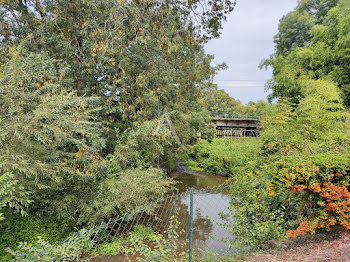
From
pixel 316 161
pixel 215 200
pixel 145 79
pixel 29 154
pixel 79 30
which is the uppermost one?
pixel 79 30

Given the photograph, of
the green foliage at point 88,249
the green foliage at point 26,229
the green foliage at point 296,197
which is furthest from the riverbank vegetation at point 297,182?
the green foliage at point 26,229

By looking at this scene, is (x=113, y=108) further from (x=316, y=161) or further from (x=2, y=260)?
(x=316, y=161)

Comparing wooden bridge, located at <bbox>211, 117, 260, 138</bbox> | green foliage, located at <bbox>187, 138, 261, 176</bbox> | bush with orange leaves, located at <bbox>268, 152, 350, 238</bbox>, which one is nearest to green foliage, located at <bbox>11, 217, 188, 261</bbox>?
bush with orange leaves, located at <bbox>268, 152, 350, 238</bbox>

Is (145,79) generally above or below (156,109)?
above

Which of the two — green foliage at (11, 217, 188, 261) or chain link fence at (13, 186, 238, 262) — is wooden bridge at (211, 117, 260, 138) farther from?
green foliage at (11, 217, 188, 261)

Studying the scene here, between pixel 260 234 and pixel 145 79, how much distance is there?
195 inches

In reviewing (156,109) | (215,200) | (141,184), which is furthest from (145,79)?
(215,200)

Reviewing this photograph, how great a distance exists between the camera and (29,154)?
14.2 ft

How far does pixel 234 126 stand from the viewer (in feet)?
81.4

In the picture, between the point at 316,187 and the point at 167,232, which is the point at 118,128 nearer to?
the point at 167,232

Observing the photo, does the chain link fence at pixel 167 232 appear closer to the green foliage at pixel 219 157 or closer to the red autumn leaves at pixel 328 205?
the red autumn leaves at pixel 328 205

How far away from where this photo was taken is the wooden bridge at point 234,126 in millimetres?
23897

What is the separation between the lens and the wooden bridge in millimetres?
23897

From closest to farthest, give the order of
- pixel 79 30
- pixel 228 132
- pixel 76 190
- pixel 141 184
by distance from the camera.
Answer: pixel 76 190, pixel 141 184, pixel 79 30, pixel 228 132
